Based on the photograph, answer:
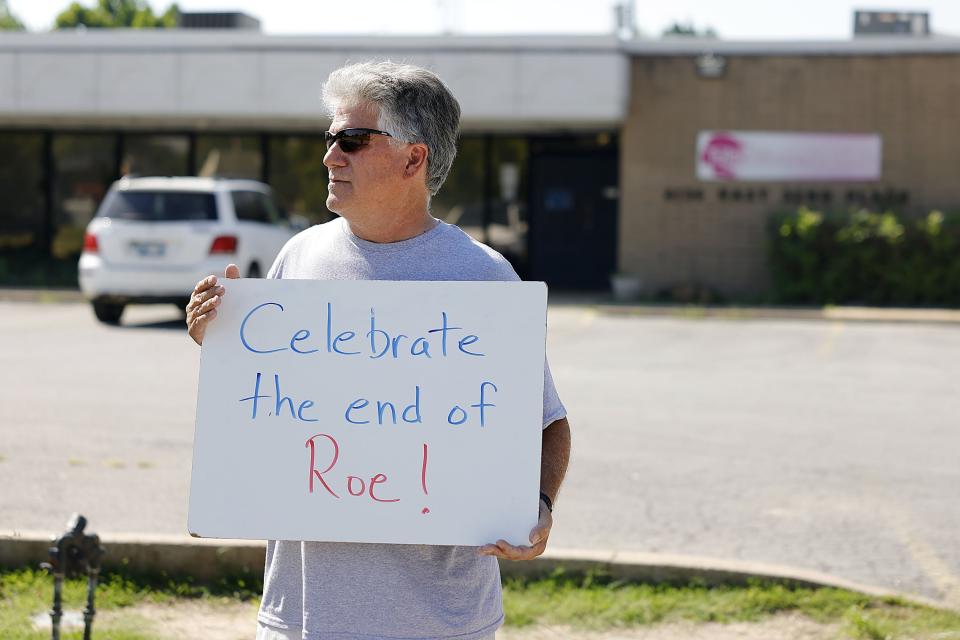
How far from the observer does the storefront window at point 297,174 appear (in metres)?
24.7

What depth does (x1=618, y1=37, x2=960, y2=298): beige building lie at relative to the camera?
2158 centimetres

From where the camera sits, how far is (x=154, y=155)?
2519 centimetres

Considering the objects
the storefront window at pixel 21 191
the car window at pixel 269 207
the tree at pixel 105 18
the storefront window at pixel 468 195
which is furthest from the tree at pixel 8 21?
the car window at pixel 269 207

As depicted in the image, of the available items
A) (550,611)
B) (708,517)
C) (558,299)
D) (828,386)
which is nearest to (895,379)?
(828,386)

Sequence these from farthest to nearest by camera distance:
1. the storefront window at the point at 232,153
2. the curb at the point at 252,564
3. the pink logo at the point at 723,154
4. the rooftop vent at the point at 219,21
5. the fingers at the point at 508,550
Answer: the storefront window at the point at 232,153, the rooftop vent at the point at 219,21, the pink logo at the point at 723,154, the curb at the point at 252,564, the fingers at the point at 508,550

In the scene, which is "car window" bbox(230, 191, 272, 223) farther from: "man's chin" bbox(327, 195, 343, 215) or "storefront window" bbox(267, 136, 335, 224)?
"man's chin" bbox(327, 195, 343, 215)

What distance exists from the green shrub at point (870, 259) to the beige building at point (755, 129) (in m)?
1.21

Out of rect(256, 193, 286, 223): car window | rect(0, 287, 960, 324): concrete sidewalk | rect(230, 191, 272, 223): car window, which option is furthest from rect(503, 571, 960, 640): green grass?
rect(0, 287, 960, 324): concrete sidewalk

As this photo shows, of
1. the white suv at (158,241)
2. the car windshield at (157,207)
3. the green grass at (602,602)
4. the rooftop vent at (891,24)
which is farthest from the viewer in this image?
the rooftop vent at (891,24)

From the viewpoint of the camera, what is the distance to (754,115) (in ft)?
71.3

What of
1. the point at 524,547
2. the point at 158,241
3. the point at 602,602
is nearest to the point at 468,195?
the point at 158,241

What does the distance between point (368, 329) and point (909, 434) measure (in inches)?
288

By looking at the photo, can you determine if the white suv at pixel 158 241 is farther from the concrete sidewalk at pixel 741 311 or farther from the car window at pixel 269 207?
the concrete sidewalk at pixel 741 311

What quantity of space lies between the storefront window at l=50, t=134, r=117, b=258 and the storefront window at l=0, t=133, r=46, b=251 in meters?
0.31
